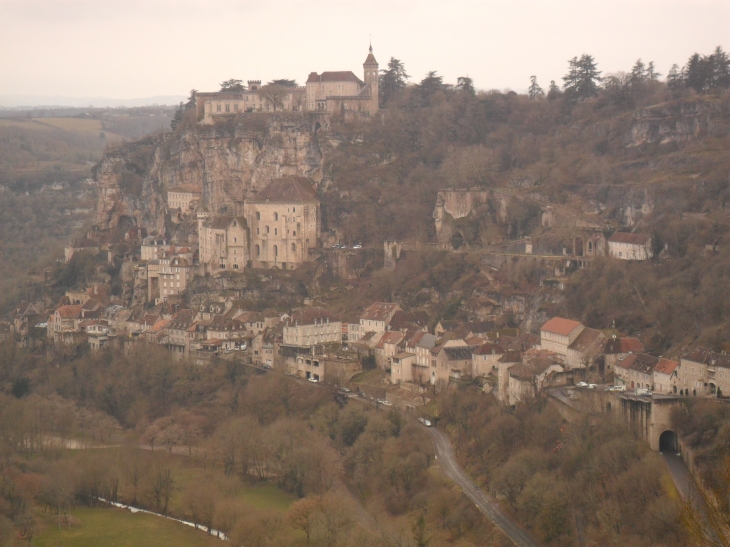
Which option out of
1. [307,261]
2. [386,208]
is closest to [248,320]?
[307,261]

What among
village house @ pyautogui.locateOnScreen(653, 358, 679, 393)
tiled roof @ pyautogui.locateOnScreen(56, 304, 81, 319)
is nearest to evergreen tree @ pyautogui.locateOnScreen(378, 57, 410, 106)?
tiled roof @ pyautogui.locateOnScreen(56, 304, 81, 319)

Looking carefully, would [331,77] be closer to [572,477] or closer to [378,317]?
[378,317]

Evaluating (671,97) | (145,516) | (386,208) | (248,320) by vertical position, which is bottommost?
(145,516)

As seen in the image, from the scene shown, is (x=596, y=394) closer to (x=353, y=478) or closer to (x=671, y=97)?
(x=353, y=478)

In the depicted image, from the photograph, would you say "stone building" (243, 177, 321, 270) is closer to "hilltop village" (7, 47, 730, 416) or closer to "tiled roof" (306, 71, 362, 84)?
"hilltop village" (7, 47, 730, 416)

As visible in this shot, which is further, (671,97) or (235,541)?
(671,97)

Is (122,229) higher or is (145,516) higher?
(122,229)

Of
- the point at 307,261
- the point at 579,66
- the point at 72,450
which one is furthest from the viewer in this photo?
the point at 579,66

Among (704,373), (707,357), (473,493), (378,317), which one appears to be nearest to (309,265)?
(378,317)
